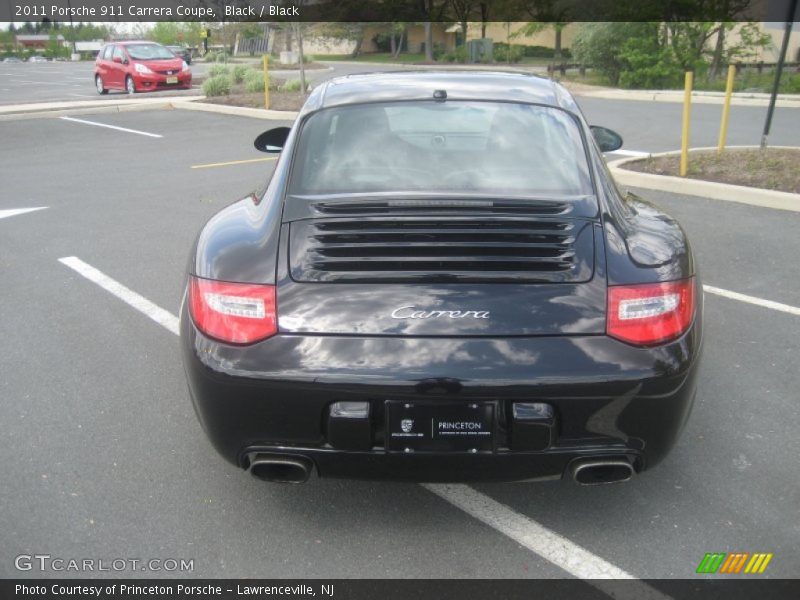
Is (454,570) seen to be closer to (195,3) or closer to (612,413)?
(612,413)

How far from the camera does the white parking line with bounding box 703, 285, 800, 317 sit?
493cm

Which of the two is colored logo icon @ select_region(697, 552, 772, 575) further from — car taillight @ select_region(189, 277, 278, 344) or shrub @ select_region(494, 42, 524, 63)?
shrub @ select_region(494, 42, 524, 63)

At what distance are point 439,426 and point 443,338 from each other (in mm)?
291

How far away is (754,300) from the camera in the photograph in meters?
5.12

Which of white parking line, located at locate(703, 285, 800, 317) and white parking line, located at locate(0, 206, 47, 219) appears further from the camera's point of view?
white parking line, located at locate(0, 206, 47, 219)

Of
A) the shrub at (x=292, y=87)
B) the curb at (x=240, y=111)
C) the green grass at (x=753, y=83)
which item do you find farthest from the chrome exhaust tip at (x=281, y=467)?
the green grass at (x=753, y=83)

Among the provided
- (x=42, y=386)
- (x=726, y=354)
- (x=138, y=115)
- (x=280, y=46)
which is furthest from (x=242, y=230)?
(x=280, y=46)

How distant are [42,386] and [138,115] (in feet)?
49.9

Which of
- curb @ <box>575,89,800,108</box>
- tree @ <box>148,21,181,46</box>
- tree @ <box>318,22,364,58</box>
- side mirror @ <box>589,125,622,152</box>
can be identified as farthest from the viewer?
tree @ <box>148,21,181,46</box>

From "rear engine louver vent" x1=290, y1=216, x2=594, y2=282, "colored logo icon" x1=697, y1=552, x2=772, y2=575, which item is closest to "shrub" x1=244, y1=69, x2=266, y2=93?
"rear engine louver vent" x1=290, y1=216, x2=594, y2=282

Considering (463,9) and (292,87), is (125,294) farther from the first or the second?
(463,9)

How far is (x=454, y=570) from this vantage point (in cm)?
256

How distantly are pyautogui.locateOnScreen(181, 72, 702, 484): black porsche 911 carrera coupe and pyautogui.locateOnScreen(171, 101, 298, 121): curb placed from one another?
1304cm

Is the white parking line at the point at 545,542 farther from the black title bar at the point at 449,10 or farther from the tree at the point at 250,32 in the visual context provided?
the tree at the point at 250,32
